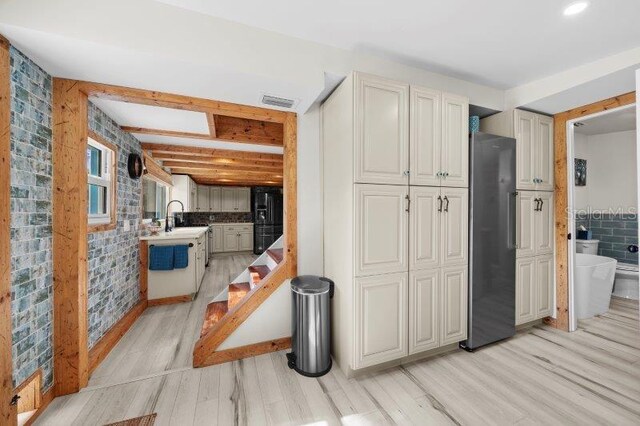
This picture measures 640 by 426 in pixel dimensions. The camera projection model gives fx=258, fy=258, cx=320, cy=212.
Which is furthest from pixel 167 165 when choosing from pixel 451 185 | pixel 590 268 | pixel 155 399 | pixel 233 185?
pixel 590 268

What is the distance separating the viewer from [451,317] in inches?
88.4

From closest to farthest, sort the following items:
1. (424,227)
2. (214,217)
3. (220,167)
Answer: (424,227)
(220,167)
(214,217)

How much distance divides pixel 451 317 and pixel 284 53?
2513 mm

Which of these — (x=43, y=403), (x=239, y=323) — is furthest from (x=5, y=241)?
(x=239, y=323)

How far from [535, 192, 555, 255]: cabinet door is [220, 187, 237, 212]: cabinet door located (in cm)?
706

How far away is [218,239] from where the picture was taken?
7.44 m

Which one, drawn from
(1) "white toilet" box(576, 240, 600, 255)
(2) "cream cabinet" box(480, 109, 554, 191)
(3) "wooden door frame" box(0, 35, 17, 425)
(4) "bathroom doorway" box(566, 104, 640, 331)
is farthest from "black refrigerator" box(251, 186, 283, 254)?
(1) "white toilet" box(576, 240, 600, 255)

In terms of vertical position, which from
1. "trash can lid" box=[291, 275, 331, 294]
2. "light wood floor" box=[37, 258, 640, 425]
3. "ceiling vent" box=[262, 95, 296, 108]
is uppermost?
"ceiling vent" box=[262, 95, 296, 108]

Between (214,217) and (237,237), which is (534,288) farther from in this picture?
(214,217)

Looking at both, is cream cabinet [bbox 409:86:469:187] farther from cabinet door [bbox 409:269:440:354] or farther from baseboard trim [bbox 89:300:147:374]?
baseboard trim [bbox 89:300:147:374]

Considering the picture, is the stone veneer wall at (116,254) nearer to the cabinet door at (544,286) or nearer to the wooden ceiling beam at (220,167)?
the wooden ceiling beam at (220,167)

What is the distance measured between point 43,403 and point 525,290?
4024mm

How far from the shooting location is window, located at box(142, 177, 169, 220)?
3.98 metres

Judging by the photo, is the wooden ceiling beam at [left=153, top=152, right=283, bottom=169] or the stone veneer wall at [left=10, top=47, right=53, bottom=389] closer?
the stone veneer wall at [left=10, top=47, right=53, bottom=389]
